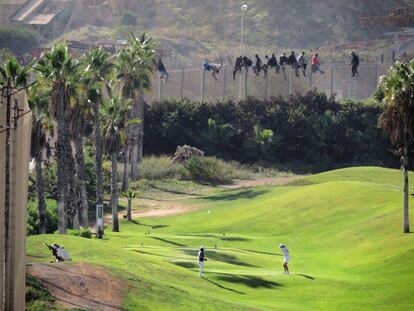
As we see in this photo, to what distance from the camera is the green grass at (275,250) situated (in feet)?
149

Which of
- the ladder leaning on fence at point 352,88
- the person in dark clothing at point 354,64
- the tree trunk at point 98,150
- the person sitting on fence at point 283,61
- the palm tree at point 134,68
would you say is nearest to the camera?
the tree trunk at point 98,150

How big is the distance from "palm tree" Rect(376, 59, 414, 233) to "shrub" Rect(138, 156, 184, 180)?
38228mm

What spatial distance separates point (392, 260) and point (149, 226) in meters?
24.1

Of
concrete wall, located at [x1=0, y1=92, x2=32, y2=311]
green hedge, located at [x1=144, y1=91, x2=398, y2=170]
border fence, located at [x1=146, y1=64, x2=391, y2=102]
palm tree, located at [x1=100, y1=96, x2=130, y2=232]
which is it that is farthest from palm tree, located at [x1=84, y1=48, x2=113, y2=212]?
border fence, located at [x1=146, y1=64, x2=391, y2=102]

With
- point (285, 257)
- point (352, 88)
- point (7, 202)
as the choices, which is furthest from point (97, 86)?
point (352, 88)

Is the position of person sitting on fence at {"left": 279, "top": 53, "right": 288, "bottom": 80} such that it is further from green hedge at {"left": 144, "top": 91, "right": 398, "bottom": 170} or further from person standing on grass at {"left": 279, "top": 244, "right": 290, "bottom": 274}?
person standing on grass at {"left": 279, "top": 244, "right": 290, "bottom": 274}

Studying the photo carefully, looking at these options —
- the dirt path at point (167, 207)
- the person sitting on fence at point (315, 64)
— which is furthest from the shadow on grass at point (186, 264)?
the person sitting on fence at point (315, 64)

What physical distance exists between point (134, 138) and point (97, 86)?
2558 cm

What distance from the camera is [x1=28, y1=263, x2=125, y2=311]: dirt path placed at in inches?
1496

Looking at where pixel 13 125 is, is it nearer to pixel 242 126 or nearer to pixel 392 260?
pixel 392 260

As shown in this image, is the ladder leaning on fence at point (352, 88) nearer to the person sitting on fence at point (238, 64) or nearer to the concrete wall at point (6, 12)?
the person sitting on fence at point (238, 64)

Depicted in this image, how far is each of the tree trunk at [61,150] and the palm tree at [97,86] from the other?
11.1 feet

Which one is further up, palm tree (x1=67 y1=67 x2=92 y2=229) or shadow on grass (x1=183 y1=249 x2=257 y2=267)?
palm tree (x1=67 y1=67 x2=92 y2=229)

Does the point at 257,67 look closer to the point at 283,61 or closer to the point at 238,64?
the point at 238,64
